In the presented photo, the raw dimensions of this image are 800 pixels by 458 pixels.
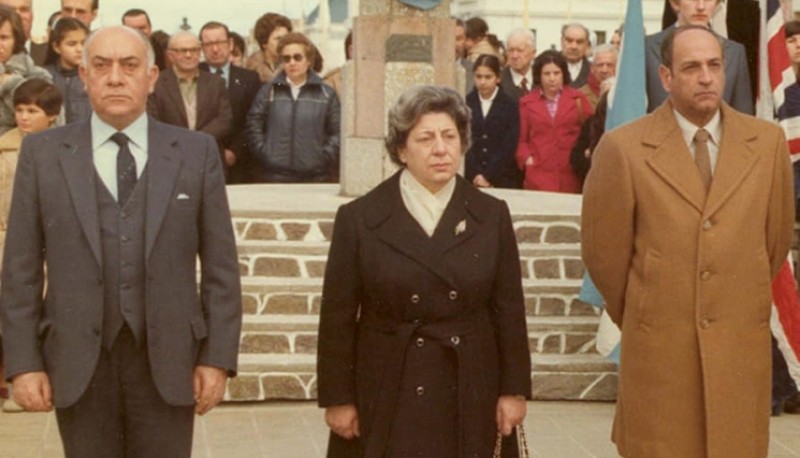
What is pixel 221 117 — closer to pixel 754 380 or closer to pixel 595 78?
pixel 595 78

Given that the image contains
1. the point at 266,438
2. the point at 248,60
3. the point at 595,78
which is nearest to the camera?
the point at 266,438

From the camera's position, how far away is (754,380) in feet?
21.1

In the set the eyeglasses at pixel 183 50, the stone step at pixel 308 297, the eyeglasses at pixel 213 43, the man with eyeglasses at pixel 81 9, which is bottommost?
the stone step at pixel 308 297

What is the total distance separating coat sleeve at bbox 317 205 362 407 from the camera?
6.04 metres

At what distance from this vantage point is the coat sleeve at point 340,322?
19.8 ft

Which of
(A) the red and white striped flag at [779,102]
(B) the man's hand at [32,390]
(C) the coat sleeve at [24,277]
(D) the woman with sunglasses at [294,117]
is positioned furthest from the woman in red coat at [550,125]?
(B) the man's hand at [32,390]

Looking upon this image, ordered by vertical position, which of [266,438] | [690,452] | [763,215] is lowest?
[266,438]

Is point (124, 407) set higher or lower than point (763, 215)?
lower

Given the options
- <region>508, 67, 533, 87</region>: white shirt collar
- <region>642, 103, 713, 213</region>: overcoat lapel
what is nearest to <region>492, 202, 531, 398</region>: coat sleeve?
<region>642, 103, 713, 213</region>: overcoat lapel

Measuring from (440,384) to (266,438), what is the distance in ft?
12.6

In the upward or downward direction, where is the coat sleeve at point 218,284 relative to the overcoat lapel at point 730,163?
downward

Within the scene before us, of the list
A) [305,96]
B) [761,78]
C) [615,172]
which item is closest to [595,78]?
[305,96]

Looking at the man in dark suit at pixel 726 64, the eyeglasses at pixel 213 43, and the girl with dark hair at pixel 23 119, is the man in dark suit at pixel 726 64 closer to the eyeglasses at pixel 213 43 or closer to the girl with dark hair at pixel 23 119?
the girl with dark hair at pixel 23 119

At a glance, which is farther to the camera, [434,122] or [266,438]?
[266,438]
